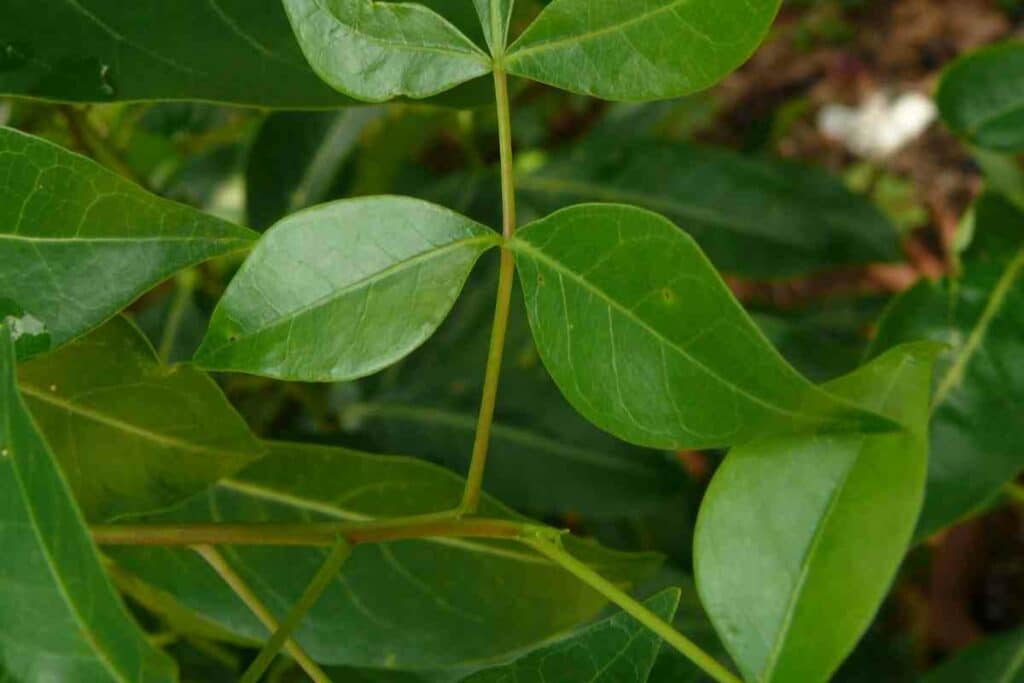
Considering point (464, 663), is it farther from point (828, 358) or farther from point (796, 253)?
point (796, 253)

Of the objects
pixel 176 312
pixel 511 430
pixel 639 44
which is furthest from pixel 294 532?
pixel 176 312

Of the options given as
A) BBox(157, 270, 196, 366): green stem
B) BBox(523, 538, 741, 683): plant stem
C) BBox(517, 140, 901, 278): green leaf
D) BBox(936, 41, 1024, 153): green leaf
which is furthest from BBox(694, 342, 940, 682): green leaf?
BBox(157, 270, 196, 366): green stem

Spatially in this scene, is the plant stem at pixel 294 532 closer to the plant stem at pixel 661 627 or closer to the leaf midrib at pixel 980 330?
the plant stem at pixel 661 627

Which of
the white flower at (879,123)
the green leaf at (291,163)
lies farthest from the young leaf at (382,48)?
the white flower at (879,123)

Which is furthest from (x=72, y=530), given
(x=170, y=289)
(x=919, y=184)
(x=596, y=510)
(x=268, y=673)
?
(x=919, y=184)

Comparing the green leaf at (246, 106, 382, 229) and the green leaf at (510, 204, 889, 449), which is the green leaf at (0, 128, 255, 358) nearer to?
the green leaf at (510, 204, 889, 449)

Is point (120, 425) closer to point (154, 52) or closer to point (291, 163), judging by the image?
point (154, 52)
